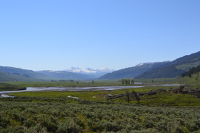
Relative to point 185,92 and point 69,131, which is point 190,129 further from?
point 185,92

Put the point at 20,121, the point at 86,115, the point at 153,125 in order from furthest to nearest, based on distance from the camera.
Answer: the point at 86,115 → the point at 153,125 → the point at 20,121

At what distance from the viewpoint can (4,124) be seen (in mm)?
16781

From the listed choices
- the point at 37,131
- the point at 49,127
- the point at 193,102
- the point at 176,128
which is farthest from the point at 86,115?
the point at 193,102

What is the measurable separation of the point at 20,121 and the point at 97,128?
861 cm

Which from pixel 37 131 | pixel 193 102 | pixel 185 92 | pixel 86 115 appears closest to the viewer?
pixel 37 131

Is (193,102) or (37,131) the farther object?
(193,102)

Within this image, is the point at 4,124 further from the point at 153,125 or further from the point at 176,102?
the point at 176,102

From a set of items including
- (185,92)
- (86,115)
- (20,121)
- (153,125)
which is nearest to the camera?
(20,121)

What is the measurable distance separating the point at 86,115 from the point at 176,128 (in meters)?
11.9

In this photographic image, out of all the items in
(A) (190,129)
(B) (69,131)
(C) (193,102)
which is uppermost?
(B) (69,131)

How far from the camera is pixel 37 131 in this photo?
15781 mm

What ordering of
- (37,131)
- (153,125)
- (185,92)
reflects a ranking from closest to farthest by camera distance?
(37,131) → (153,125) → (185,92)

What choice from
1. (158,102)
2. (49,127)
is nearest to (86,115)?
(49,127)

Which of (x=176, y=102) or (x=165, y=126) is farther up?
(x=165, y=126)
